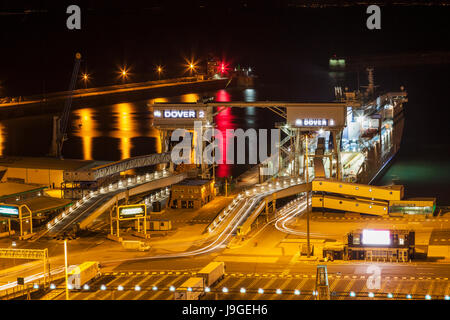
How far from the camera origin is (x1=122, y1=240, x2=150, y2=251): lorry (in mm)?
58281

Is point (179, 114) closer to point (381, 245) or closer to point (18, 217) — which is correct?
point (18, 217)

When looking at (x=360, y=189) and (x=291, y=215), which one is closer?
(x=291, y=215)

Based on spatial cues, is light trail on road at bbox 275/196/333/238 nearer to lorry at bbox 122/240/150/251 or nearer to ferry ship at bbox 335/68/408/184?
ferry ship at bbox 335/68/408/184

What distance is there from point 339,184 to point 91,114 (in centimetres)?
11370

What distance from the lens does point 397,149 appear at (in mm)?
127562

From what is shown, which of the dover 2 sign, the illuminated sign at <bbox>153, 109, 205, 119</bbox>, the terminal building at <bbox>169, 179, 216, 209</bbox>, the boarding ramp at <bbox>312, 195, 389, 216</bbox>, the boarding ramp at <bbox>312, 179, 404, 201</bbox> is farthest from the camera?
the illuminated sign at <bbox>153, 109, 205, 119</bbox>

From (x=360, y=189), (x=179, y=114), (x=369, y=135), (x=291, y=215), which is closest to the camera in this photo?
(x=291, y=215)

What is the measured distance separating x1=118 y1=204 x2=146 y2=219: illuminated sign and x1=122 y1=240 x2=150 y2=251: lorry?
3.29m

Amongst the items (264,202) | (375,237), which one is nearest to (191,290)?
(375,237)

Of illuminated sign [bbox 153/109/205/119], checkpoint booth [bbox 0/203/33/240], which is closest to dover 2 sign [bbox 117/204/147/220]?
checkpoint booth [bbox 0/203/33/240]

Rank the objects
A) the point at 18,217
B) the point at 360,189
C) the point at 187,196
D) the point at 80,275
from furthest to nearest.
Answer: the point at 187,196 → the point at 360,189 → the point at 18,217 → the point at 80,275

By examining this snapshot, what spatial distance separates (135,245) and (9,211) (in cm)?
1155

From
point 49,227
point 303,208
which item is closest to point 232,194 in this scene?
point 303,208

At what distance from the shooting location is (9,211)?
6250cm
